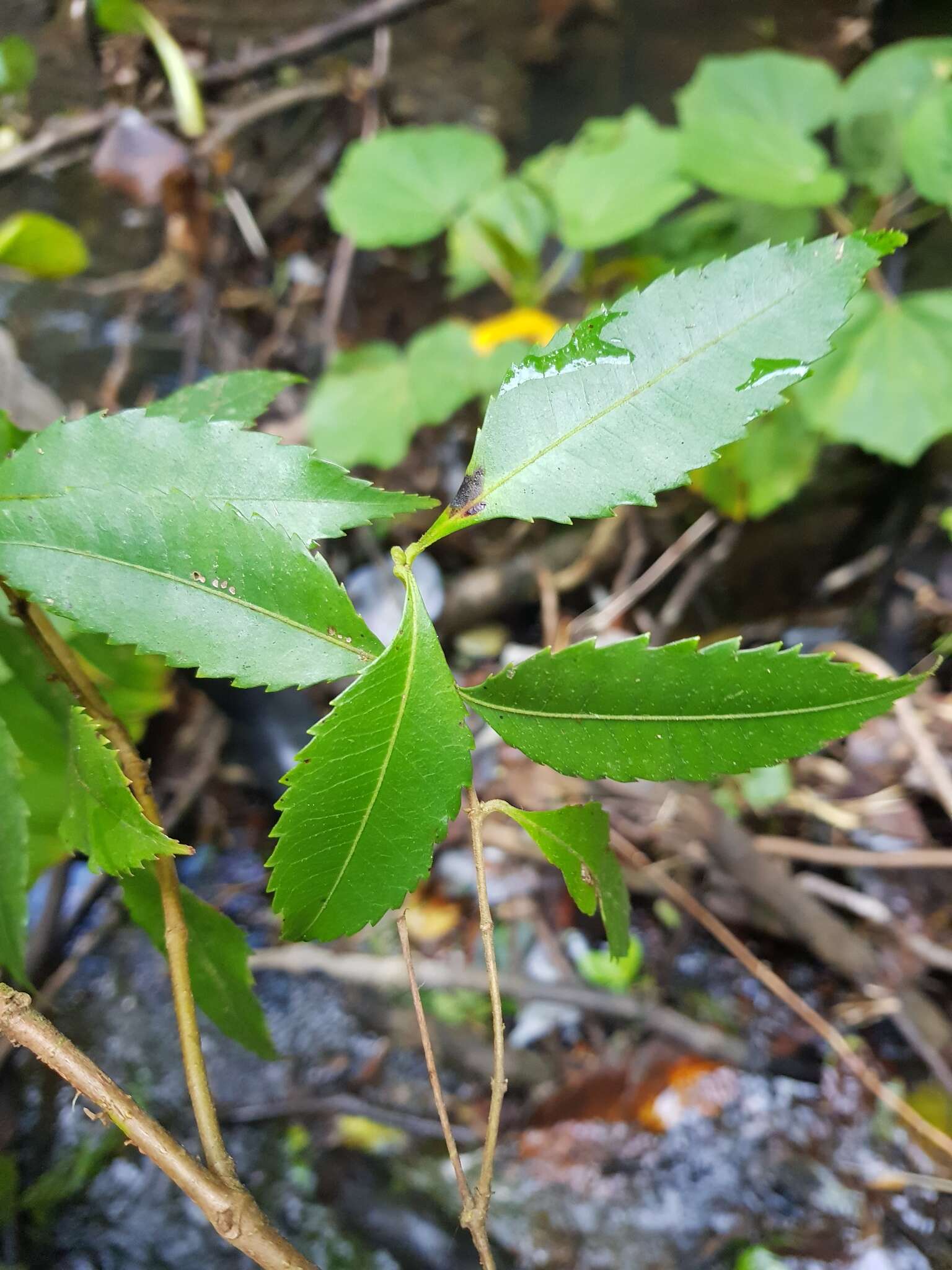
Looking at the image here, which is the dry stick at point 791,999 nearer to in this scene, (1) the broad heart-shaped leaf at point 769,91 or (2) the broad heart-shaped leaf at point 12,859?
(2) the broad heart-shaped leaf at point 12,859

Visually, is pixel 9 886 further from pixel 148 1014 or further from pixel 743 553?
pixel 743 553

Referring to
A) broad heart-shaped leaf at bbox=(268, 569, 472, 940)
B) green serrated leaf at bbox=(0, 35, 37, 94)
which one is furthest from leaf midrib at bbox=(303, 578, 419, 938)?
green serrated leaf at bbox=(0, 35, 37, 94)

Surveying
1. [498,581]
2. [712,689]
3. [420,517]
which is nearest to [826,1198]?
[712,689]

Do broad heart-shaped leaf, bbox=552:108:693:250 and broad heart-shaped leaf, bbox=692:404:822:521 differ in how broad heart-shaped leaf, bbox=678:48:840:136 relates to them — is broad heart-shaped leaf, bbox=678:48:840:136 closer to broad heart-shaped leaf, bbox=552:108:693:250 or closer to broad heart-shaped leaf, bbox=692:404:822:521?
broad heart-shaped leaf, bbox=552:108:693:250

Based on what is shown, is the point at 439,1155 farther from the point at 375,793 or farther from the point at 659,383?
the point at 659,383

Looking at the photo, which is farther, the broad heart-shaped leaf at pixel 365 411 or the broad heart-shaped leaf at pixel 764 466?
the broad heart-shaped leaf at pixel 365 411

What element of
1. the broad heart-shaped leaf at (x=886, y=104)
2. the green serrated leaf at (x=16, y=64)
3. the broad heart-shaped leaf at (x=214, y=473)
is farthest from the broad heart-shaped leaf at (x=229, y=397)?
the green serrated leaf at (x=16, y=64)

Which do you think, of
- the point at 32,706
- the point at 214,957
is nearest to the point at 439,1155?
the point at 214,957
